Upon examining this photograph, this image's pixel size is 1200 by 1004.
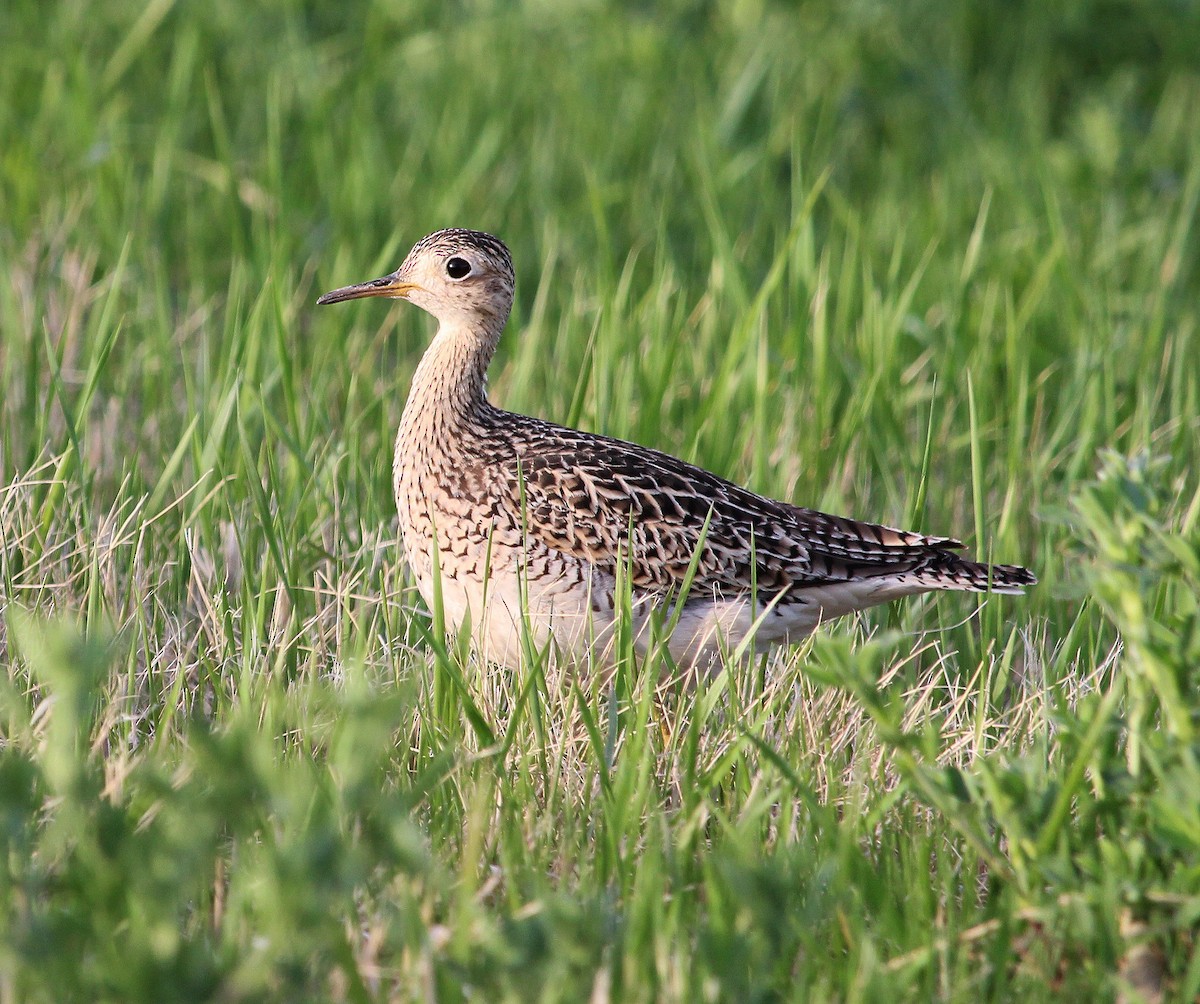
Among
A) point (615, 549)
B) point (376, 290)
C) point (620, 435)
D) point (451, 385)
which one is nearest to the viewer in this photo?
point (615, 549)

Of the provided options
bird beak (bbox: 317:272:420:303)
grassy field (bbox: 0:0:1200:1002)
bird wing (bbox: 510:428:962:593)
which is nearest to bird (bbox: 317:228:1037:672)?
bird wing (bbox: 510:428:962:593)

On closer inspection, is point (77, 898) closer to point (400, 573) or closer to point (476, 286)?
point (400, 573)

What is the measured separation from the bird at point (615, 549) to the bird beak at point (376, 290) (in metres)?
0.49

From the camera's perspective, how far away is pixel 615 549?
4.58 m

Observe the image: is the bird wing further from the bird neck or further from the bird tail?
the bird neck

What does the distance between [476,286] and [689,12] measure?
515 cm

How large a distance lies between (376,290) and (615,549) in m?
1.30

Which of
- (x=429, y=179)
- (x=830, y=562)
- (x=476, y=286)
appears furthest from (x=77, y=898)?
(x=429, y=179)

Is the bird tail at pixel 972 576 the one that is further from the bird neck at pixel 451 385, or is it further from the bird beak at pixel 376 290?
the bird beak at pixel 376 290

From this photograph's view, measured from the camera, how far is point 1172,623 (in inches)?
126

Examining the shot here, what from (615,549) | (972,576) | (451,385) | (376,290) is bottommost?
(615,549)

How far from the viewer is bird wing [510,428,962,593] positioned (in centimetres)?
459

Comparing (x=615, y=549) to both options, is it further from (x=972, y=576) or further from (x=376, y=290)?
(x=376, y=290)

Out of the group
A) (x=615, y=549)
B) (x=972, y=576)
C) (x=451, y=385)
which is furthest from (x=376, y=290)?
(x=972, y=576)
